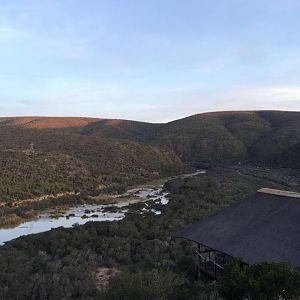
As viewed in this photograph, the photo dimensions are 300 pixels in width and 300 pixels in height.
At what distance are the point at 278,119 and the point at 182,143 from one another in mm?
29839

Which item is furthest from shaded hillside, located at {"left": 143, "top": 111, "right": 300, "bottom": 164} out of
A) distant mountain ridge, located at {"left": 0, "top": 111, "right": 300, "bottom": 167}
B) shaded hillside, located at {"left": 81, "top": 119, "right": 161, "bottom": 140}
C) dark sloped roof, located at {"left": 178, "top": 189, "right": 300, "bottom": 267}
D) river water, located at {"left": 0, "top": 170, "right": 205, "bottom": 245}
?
dark sloped roof, located at {"left": 178, "top": 189, "right": 300, "bottom": 267}

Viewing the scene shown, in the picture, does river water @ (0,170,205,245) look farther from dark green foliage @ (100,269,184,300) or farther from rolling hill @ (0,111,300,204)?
dark green foliage @ (100,269,184,300)

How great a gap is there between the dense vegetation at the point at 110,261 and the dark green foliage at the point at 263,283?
0.59m

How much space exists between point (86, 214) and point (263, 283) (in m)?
30.1

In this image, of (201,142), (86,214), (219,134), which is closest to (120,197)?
(86,214)

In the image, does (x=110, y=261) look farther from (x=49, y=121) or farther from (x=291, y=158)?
(x=49, y=121)

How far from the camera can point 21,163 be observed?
189ft

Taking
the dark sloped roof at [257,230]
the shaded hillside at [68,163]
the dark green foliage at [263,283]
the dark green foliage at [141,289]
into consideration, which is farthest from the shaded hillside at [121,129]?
the dark green foliage at [263,283]

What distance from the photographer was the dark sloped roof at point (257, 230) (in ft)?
47.0

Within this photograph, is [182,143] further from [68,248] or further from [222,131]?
[68,248]

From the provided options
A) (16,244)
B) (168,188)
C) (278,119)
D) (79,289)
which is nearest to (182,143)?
(278,119)

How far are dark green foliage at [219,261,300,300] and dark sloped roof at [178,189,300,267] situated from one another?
1993 mm

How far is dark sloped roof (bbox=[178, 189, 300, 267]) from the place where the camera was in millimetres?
14320

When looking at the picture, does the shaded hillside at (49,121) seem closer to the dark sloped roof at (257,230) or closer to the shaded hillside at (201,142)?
the shaded hillside at (201,142)
